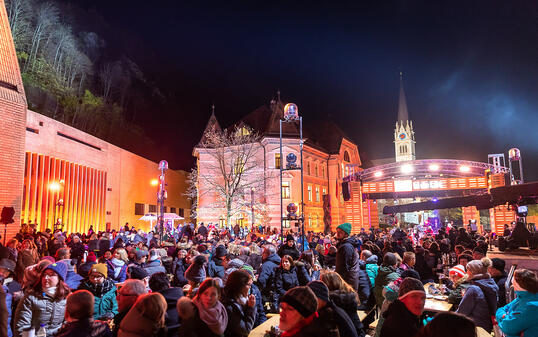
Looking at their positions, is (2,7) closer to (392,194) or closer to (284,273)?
(284,273)

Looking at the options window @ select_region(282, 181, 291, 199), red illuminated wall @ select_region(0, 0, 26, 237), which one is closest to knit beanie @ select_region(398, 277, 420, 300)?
red illuminated wall @ select_region(0, 0, 26, 237)

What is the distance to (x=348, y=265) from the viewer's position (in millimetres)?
7414

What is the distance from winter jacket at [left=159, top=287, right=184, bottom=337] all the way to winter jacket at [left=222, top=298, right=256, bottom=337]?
600 millimetres

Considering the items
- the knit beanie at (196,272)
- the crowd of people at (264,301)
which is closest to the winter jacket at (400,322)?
the crowd of people at (264,301)

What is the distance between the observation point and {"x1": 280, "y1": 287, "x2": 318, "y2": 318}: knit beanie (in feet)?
10.8

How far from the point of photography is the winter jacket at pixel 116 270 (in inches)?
348

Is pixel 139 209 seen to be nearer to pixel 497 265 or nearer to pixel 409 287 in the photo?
pixel 497 265

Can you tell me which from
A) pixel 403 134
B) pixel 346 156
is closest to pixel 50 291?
pixel 346 156

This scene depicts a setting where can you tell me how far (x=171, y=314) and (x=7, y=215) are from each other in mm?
16159

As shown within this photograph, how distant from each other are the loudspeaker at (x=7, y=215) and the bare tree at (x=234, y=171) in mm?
21424

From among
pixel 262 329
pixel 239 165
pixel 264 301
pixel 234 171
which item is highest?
pixel 239 165

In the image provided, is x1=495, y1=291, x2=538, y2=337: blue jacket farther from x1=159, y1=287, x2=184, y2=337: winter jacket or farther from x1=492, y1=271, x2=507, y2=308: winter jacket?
x1=159, y1=287, x2=184, y2=337: winter jacket

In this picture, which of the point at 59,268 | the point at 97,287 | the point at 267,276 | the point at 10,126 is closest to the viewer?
the point at 59,268

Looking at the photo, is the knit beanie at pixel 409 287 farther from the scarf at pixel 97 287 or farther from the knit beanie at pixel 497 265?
the scarf at pixel 97 287
